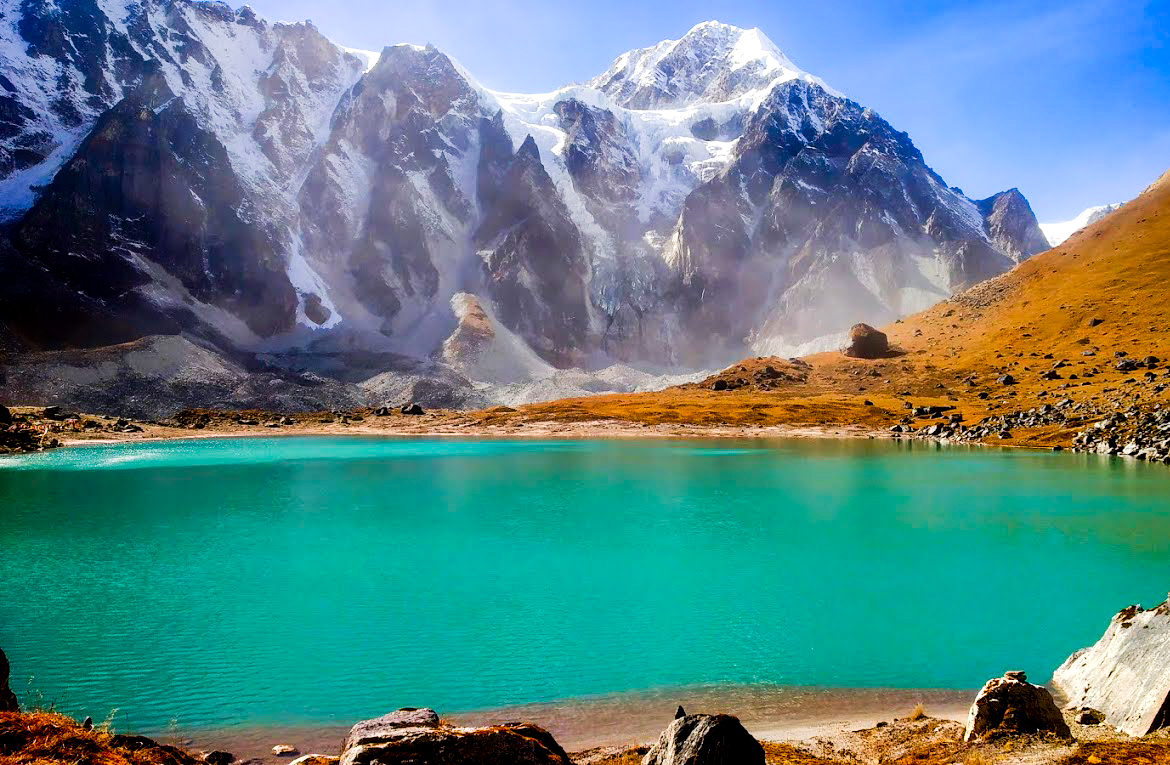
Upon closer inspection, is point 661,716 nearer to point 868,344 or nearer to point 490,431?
point 490,431

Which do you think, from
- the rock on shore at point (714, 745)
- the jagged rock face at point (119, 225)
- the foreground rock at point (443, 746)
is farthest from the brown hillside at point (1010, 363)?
the jagged rock face at point (119, 225)

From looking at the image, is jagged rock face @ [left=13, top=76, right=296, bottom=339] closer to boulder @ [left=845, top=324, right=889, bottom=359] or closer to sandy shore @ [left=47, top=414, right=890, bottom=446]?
sandy shore @ [left=47, top=414, right=890, bottom=446]

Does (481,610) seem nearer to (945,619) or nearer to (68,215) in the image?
(945,619)

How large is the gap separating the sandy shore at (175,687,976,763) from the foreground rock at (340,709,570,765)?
6257 millimetres

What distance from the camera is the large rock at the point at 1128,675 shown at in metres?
10.8

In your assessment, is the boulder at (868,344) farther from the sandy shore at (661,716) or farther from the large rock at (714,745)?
the large rock at (714,745)

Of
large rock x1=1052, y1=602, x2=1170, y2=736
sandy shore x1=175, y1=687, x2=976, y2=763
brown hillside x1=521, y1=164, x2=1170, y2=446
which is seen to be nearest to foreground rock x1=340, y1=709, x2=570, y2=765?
sandy shore x1=175, y1=687, x2=976, y2=763

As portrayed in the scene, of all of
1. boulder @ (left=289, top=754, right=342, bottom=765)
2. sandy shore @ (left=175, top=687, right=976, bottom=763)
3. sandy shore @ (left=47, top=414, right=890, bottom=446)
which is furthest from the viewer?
sandy shore @ (left=47, top=414, right=890, bottom=446)

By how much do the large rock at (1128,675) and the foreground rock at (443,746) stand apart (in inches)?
365

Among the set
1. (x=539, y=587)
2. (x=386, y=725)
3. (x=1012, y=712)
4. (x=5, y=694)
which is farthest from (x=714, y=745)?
(x=539, y=587)

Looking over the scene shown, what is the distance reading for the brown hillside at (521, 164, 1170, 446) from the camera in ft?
308

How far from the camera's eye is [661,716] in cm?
1442

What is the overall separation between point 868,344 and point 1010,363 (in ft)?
99.0

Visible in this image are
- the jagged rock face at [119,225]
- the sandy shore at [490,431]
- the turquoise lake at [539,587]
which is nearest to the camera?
the turquoise lake at [539,587]
